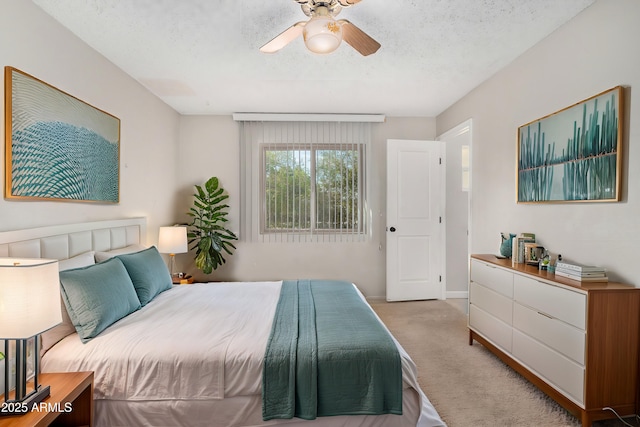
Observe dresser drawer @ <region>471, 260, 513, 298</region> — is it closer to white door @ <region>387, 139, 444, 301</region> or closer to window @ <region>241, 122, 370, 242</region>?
white door @ <region>387, 139, 444, 301</region>

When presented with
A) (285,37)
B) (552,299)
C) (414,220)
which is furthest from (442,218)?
(285,37)

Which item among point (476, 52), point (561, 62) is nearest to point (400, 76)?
point (476, 52)

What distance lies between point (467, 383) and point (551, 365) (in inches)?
22.8

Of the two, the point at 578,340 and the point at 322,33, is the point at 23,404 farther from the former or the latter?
the point at 578,340

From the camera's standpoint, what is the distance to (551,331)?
2.04 metres

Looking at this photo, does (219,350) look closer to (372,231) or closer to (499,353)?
(499,353)

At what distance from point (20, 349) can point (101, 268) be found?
753 mm

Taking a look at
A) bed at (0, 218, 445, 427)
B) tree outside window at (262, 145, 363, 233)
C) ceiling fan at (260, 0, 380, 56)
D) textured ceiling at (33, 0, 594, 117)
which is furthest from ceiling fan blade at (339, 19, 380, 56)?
tree outside window at (262, 145, 363, 233)

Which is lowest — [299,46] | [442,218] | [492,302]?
[492,302]

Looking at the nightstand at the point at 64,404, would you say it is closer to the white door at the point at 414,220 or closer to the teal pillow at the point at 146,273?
the teal pillow at the point at 146,273

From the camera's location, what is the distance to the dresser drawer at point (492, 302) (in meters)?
2.47

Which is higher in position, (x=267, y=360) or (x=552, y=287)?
(x=552, y=287)

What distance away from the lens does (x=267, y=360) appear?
5.29 feet

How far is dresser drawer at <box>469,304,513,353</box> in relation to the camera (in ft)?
8.18
